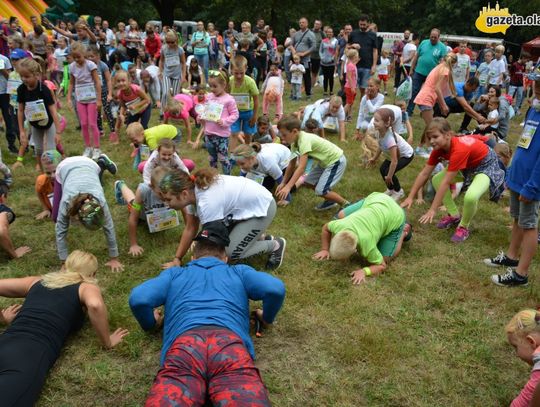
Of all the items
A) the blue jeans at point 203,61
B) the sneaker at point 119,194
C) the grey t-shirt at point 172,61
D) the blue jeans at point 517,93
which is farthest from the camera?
the blue jeans at point 203,61

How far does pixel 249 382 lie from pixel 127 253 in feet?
8.70

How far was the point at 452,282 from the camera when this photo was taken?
4.17 meters

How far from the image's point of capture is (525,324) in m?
2.63

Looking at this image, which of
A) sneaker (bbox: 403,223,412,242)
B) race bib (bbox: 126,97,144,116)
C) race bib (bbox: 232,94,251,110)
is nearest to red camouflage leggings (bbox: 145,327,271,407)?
sneaker (bbox: 403,223,412,242)

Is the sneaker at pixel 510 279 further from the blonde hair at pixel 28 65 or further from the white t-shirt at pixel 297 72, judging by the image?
the white t-shirt at pixel 297 72

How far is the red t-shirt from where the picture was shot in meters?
4.70

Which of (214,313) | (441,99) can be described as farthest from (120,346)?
(441,99)

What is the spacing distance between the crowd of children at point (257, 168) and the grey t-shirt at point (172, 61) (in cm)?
3

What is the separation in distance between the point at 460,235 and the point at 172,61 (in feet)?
Answer: 21.8

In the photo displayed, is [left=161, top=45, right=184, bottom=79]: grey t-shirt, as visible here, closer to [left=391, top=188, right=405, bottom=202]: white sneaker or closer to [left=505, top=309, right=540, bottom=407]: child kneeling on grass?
[left=391, top=188, right=405, bottom=202]: white sneaker

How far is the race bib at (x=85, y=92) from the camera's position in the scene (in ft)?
21.7

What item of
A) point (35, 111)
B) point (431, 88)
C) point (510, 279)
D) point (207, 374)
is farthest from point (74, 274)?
point (431, 88)

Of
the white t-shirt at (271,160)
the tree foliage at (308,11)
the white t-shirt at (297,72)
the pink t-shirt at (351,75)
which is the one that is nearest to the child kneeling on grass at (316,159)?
the white t-shirt at (271,160)

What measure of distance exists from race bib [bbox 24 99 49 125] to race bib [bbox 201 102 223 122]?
6.90 feet
